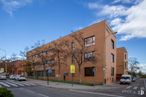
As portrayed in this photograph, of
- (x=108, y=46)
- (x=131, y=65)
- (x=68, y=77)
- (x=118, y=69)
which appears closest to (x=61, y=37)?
(x=68, y=77)

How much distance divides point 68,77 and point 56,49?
25.0 feet

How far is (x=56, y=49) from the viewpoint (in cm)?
6850

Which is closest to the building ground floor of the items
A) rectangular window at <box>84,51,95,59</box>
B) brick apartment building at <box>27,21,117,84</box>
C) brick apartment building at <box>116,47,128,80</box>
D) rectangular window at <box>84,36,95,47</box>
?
brick apartment building at <box>27,21,117,84</box>

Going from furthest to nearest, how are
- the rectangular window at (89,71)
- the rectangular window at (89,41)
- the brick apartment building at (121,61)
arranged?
the brick apartment building at (121,61) → the rectangular window at (89,41) → the rectangular window at (89,71)

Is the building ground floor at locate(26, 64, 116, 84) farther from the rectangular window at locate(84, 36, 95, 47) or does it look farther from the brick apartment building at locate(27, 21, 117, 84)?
the rectangular window at locate(84, 36, 95, 47)

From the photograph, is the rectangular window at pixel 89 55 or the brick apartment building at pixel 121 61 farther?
the brick apartment building at pixel 121 61

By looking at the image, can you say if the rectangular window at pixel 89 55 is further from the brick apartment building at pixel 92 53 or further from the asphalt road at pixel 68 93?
the asphalt road at pixel 68 93

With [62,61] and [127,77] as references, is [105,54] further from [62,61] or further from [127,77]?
[62,61]

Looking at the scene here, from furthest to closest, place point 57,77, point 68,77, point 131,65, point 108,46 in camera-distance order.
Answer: point 131,65 → point 57,77 → point 68,77 → point 108,46

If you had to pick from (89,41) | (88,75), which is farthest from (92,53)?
(88,75)

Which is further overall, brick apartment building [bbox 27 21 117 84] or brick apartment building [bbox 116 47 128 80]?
brick apartment building [bbox 116 47 128 80]

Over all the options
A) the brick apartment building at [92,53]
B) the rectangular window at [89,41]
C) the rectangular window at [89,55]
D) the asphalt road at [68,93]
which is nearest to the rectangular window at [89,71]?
the brick apartment building at [92,53]

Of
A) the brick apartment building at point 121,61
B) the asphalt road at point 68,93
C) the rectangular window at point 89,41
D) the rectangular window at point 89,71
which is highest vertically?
the rectangular window at point 89,41

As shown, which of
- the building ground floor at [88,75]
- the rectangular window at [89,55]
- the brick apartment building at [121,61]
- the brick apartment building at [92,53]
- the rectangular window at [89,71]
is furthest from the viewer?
the brick apartment building at [121,61]
